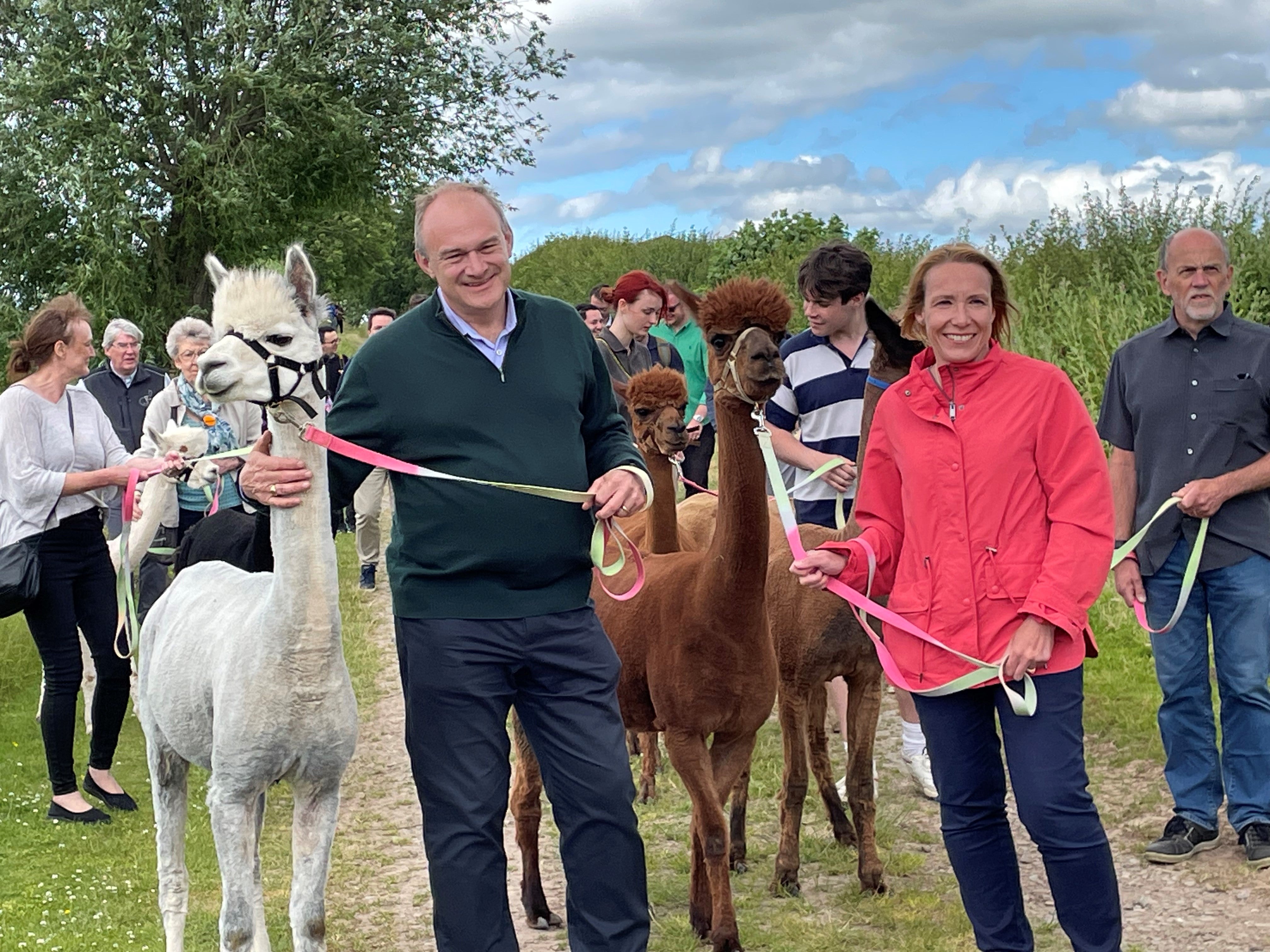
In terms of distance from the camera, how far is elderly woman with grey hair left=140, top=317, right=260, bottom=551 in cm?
742

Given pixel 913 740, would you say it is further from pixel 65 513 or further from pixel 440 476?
pixel 65 513

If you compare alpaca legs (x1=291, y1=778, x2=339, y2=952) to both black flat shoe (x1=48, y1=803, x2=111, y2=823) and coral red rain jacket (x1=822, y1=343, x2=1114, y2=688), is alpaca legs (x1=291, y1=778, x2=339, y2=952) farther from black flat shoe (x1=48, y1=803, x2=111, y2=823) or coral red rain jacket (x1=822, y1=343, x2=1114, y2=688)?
black flat shoe (x1=48, y1=803, x2=111, y2=823)

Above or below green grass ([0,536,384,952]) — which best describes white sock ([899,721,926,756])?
above

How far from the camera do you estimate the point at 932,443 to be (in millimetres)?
3754

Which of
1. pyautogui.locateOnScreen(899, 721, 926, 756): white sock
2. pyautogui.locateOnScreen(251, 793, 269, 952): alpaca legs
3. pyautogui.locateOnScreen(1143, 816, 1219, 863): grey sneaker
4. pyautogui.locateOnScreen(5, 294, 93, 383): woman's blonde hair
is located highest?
pyautogui.locateOnScreen(5, 294, 93, 383): woman's blonde hair

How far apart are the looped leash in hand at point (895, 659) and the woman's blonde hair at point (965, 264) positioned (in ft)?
2.06

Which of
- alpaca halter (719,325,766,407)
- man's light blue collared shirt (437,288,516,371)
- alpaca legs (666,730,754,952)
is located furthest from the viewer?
alpaca legs (666,730,754,952)

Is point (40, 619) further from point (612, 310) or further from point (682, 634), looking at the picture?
point (612, 310)

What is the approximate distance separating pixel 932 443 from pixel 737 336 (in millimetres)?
1260

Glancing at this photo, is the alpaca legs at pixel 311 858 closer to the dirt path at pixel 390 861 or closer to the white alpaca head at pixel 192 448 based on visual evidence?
the dirt path at pixel 390 861

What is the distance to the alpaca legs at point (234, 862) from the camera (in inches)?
161

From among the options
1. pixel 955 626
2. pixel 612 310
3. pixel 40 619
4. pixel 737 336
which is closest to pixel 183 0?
pixel 612 310

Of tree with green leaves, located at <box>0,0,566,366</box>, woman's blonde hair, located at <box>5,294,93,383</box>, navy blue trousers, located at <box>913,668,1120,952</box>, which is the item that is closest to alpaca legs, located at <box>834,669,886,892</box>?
navy blue trousers, located at <box>913,668,1120,952</box>

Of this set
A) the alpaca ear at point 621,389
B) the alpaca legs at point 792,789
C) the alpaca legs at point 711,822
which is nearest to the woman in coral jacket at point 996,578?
the alpaca legs at point 711,822
